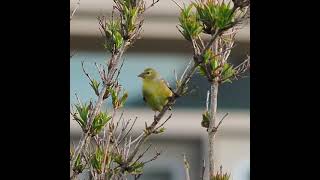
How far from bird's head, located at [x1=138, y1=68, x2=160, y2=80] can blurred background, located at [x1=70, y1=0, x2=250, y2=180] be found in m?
0.01

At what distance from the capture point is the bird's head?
4.50 ft

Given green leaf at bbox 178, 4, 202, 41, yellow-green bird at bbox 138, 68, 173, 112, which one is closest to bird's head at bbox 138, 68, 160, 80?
yellow-green bird at bbox 138, 68, 173, 112

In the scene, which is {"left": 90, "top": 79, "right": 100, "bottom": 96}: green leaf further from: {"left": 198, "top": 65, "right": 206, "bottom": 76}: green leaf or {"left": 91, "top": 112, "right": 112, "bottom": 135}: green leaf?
{"left": 198, "top": 65, "right": 206, "bottom": 76}: green leaf

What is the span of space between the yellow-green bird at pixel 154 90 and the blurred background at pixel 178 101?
0.01 metres

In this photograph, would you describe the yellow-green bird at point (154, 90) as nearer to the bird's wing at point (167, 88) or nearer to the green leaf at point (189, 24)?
the bird's wing at point (167, 88)

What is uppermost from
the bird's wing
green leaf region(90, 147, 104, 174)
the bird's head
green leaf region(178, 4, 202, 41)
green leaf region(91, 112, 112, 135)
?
green leaf region(178, 4, 202, 41)

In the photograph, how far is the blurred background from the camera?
1.34 meters

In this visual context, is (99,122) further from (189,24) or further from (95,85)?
(189,24)

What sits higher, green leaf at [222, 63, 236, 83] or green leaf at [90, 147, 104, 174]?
green leaf at [222, 63, 236, 83]
